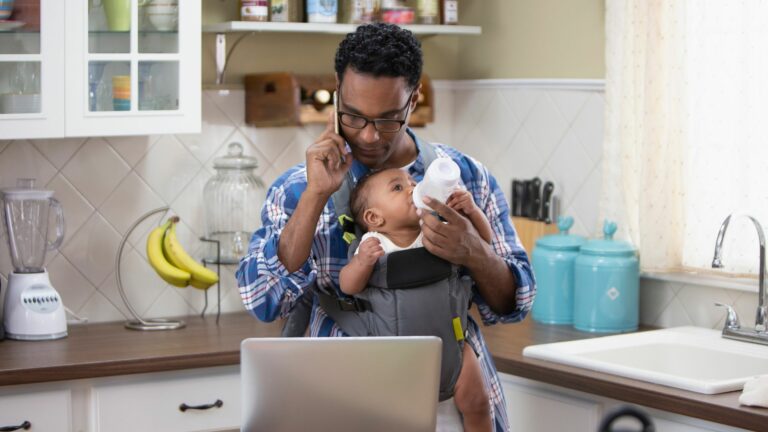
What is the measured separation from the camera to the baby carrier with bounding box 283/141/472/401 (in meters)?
2.03

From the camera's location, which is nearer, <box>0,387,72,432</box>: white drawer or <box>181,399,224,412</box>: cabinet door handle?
<box>0,387,72,432</box>: white drawer

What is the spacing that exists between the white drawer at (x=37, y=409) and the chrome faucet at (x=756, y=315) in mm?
1566

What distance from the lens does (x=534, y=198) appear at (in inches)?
137

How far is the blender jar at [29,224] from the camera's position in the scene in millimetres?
3070

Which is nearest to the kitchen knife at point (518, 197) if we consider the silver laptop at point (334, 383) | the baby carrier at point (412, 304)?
the baby carrier at point (412, 304)

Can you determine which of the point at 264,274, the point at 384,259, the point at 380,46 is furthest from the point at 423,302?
the point at 380,46

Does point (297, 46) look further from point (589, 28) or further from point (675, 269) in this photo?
point (675, 269)

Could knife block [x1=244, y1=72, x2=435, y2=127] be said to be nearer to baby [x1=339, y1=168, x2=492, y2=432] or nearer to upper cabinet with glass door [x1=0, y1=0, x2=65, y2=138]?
upper cabinet with glass door [x1=0, y1=0, x2=65, y2=138]

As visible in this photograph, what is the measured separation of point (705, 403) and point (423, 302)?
678 mm

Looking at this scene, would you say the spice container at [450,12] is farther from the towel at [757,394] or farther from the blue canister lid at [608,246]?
the towel at [757,394]

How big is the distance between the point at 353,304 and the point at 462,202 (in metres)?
0.27

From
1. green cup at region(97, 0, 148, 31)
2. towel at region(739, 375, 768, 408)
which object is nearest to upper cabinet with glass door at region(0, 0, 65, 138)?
green cup at region(97, 0, 148, 31)

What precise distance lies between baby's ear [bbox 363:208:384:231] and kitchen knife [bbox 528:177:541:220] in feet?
4.88

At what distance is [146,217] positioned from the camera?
10.6ft
